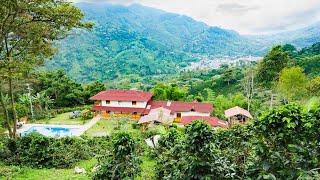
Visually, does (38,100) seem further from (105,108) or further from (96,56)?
(96,56)

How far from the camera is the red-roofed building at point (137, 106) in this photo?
25.2 meters

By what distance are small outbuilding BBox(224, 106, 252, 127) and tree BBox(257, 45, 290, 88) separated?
296 inches

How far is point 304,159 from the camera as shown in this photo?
3.29m

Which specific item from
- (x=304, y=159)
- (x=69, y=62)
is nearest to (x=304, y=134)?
(x=304, y=159)

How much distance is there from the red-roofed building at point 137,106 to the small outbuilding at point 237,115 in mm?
2137

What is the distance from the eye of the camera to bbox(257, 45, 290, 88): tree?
28469 mm

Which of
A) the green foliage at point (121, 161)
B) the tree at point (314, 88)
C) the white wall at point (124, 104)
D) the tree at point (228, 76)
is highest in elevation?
the tree at point (228, 76)

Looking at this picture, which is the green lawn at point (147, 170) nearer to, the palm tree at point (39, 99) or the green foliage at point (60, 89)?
the palm tree at point (39, 99)

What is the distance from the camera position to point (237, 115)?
78.6 feet

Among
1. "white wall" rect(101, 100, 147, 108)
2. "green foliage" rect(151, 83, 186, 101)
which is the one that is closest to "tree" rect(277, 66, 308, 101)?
"green foliage" rect(151, 83, 186, 101)

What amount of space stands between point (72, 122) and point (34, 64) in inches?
493

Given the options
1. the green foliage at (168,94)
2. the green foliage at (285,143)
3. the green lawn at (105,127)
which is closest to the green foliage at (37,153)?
the green lawn at (105,127)

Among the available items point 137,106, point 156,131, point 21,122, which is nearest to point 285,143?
point 156,131

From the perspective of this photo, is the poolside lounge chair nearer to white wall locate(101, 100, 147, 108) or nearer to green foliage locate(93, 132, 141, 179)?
white wall locate(101, 100, 147, 108)
